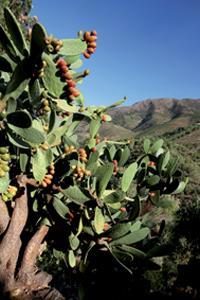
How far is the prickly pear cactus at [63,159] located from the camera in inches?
47.4

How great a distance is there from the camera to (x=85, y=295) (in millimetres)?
1832

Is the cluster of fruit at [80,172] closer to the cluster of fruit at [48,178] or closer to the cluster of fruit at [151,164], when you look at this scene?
the cluster of fruit at [48,178]

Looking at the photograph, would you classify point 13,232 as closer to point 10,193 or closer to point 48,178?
point 10,193

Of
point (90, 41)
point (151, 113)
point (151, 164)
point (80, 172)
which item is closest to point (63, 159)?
point (80, 172)

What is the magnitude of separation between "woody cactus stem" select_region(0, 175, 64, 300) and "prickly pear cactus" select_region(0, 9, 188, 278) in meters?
0.08

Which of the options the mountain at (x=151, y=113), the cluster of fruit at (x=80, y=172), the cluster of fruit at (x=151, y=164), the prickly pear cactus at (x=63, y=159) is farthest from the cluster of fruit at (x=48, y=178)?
the mountain at (x=151, y=113)

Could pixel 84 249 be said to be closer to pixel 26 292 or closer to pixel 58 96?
pixel 26 292

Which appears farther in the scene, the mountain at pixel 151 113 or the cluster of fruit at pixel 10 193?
the mountain at pixel 151 113

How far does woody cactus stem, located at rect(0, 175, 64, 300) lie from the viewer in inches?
66.4

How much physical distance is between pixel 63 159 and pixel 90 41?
0.53 metres

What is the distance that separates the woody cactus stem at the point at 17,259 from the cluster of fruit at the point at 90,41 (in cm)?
65

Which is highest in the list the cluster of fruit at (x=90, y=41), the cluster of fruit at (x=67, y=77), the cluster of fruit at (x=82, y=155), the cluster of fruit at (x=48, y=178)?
the cluster of fruit at (x=90, y=41)

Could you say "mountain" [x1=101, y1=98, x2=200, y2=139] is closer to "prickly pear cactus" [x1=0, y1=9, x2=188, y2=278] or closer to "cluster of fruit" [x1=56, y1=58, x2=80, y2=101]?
"prickly pear cactus" [x1=0, y1=9, x2=188, y2=278]

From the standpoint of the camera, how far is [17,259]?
179 cm
